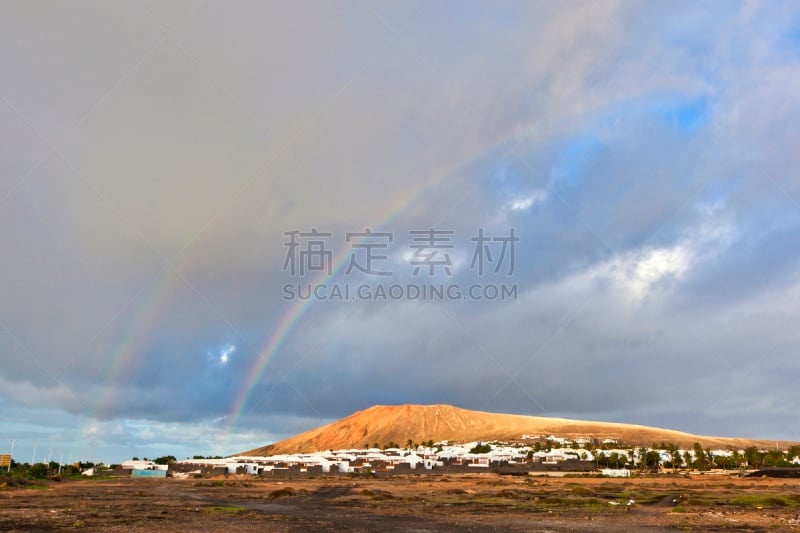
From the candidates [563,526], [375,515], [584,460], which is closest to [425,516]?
[375,515]

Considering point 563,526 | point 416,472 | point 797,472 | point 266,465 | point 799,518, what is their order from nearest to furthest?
point 563,526, point 799,518, point 797,472, point 416,472, point 266,465

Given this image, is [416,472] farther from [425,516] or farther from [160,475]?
[425,516]

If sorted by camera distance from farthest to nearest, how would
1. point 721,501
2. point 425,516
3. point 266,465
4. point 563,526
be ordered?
point 266,465 < point 721,501 < point 425,516 < point 563,526

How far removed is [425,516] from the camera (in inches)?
1973

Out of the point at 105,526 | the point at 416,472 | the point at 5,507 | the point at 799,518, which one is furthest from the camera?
the point at 416,472

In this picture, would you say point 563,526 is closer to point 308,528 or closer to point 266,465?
point 308,528

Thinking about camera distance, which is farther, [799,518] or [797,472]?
[797,472]

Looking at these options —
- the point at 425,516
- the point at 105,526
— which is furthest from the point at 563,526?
the point at 105,526

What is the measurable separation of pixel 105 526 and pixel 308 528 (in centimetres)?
1290

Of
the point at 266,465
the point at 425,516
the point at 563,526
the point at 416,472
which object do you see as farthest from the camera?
the point at 266,465

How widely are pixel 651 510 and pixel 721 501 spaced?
16066mm

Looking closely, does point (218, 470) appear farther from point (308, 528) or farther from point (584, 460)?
point (308, 528)

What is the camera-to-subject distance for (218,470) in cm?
18312

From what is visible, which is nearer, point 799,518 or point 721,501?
point 799,518
